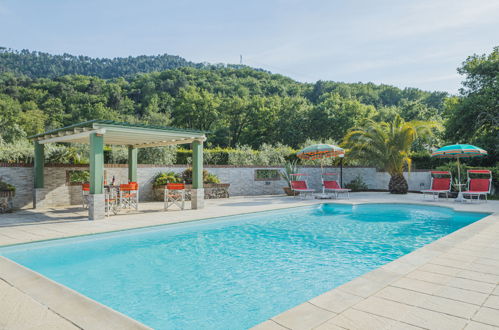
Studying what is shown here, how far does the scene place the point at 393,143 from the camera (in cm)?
1639

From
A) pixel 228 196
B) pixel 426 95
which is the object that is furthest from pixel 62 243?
pixel 426 95

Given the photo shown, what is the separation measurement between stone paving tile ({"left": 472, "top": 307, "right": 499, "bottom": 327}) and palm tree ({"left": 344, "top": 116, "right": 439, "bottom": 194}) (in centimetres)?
1401

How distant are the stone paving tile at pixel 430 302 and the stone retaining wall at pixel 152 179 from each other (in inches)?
469

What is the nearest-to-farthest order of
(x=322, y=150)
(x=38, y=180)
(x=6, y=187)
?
(x=6, y=187)
(x=38, y=180)
(x=322, y=150)

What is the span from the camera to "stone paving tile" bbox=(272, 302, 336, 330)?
2.75 meters

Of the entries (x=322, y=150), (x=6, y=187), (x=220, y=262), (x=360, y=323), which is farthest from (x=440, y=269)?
(x=6, y=187)

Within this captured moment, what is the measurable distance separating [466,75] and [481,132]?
3.41 metres

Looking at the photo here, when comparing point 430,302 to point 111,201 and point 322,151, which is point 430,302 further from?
point 322,151

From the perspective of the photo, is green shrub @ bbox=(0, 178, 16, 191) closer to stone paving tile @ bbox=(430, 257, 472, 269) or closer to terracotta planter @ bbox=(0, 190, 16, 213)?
terracotta planter @ bbox=(0, 190, 16, 213)

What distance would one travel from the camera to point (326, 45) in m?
16.5

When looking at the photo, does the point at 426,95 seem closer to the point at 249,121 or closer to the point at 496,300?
the point at 249,121

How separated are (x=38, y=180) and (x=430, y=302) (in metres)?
12.2

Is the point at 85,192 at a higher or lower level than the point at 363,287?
higher

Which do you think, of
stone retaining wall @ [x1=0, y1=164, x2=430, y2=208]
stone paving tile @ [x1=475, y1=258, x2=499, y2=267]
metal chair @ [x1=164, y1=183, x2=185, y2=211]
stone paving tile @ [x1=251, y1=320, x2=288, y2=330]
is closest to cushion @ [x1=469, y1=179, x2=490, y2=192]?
stone retaining wall @ [x1=0, y1=164, x2=430, y2=208]
